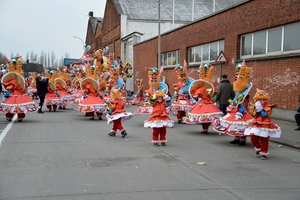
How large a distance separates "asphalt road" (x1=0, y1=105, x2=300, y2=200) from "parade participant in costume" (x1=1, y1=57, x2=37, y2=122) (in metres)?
2.89

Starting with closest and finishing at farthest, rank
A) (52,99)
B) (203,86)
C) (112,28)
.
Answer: (203,86) < (52,99) < (112,28)

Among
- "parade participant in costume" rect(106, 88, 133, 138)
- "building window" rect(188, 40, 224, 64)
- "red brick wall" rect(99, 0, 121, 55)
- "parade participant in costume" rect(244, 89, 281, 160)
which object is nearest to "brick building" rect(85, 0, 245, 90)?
"red brick wall" rect(99, 0, 121, 55)

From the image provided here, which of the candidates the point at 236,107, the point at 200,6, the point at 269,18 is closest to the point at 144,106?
the point at 236,107

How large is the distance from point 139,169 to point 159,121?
109 inches

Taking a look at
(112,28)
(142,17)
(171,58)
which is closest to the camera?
(171,58)

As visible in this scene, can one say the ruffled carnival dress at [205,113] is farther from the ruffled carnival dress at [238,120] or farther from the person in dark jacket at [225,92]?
the person in dark jacket at [225,92]

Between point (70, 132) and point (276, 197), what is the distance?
795 centimetres

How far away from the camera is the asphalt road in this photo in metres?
5.81

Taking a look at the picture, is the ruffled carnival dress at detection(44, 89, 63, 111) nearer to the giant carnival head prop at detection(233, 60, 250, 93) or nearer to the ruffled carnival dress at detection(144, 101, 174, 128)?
the ruffled carnival dress at detection(144, 101, 174, 128)

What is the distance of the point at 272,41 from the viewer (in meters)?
16.5

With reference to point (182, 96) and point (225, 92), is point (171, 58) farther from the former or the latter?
point (225, 92)

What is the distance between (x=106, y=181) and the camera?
640cm

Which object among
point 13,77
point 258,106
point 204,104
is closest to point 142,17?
point 13,77

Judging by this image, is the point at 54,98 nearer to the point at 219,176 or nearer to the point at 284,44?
the point at 284,44
